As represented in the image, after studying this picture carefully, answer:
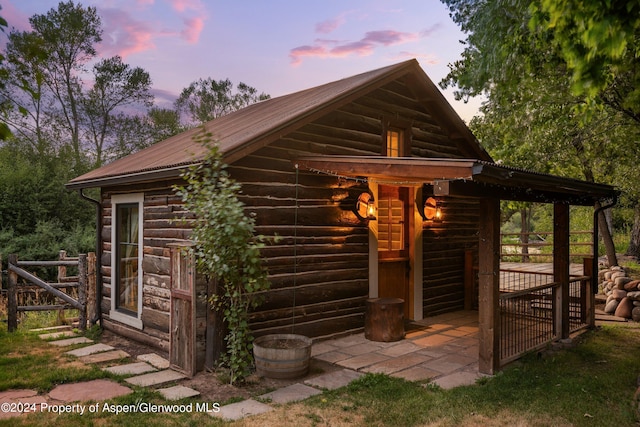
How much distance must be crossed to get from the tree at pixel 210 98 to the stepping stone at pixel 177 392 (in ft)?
91.8

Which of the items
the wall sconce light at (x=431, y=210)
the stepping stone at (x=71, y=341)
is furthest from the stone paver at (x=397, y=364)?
the stepping stone at (x=71, y=341)

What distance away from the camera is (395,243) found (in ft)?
30.1

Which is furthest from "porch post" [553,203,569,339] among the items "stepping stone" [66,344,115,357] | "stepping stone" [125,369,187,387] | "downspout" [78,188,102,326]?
"downspout" [78,188,102,326]

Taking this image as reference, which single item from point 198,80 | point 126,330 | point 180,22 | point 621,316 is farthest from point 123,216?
point 198,80

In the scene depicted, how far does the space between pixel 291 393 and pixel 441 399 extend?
1638 mm

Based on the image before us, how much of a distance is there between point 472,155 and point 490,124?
14.0ft

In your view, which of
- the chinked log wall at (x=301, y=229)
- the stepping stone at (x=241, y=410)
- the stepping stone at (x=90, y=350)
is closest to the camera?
the stepping stone at (x=241, y=410)

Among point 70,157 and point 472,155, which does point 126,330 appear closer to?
point 472,155

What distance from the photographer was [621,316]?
10188 millimetres

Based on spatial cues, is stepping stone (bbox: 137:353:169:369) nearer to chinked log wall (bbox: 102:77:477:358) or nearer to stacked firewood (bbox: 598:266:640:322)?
chinked log wall (bbox: 102:77:477:358)

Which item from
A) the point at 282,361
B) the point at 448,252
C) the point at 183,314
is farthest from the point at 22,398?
the point at 448,252

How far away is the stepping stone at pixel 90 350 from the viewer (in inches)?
282

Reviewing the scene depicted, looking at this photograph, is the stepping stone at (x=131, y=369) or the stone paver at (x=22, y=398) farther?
the stepping stone at (x=131, y=369)

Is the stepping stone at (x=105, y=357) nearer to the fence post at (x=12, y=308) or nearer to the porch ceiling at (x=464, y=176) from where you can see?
the fence post at (x=12, y=308)
